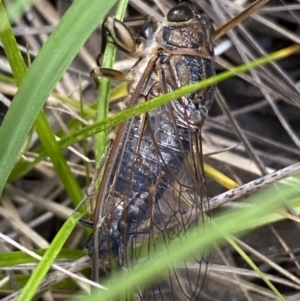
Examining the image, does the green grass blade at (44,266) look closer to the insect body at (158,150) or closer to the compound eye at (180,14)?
the insect body at (158,150)

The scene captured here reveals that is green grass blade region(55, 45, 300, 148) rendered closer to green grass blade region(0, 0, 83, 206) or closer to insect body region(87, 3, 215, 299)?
green grass blade region(0, 0, 83, 206)

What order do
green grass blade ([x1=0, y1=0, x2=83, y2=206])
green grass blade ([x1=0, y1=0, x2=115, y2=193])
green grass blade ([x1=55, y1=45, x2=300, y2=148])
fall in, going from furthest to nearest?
green grass blade ([x1=0, y1=0, x2=83, y2=206]) → green grass blade ([x1=0, y1=0, x2=115, y2=193]) → green grass blade ([x1=55, y1=45, x2=300, y2=148])

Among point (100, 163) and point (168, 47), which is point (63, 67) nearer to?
point (100, 163)

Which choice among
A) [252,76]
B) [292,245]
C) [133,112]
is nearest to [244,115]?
[252,76]

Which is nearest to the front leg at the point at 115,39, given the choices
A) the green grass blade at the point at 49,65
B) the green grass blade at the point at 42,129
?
the green grass blade at the point at 42,129

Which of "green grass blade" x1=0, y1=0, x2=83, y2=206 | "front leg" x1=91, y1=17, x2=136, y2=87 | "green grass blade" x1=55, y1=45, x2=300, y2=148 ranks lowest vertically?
"green grass blade" x1=55, y1=45, x2=300, y2=148

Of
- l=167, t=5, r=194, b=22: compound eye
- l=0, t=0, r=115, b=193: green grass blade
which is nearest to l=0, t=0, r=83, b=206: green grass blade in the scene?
l=0, t=0, r=115, b=193: green grass blade
